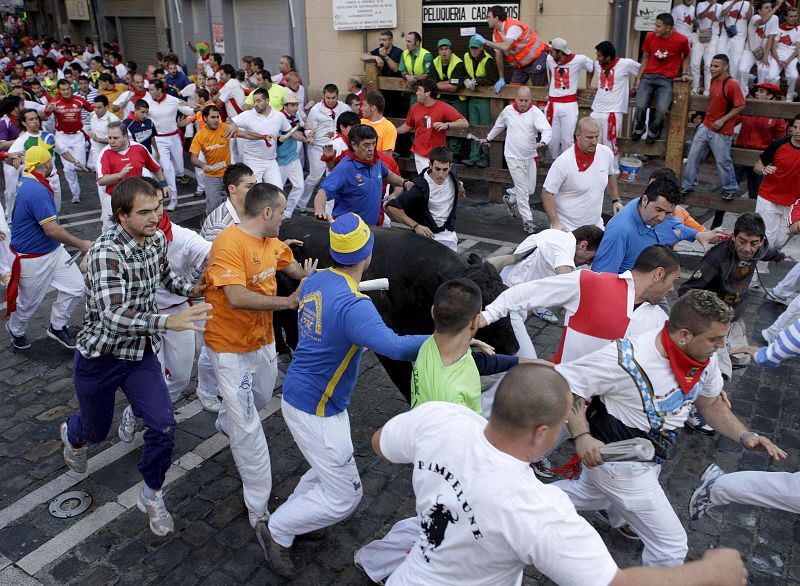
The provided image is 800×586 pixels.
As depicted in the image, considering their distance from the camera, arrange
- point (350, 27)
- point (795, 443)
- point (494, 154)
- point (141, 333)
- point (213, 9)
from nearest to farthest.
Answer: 1. point (141, 333)
2. point (795, 443)
3. point (494, 154)
4. point (350, 27)
5. point (213, 9)

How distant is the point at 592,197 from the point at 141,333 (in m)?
5.33

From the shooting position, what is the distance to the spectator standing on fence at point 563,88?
1141cm

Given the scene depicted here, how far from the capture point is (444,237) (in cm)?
773

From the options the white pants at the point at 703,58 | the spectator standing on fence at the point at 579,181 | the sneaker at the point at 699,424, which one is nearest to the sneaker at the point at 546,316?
the spectator standing on fence at the point at 579,181

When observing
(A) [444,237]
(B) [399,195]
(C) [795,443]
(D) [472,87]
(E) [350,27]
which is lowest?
(C) [795,443]

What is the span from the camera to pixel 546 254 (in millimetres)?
5672

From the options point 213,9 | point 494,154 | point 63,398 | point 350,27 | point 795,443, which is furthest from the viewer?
point 213,9

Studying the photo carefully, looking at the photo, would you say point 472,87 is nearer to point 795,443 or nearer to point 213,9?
point 795,443

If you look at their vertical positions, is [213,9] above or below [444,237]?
above

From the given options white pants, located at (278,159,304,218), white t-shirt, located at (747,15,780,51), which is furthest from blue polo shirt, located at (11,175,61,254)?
white t-shirt, located at (747,15,780,51)

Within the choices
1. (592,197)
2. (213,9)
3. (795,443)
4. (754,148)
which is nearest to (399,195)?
(592,197)

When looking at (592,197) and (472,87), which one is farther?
(472,87)

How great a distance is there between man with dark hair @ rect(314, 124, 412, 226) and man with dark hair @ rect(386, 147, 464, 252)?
279 mm

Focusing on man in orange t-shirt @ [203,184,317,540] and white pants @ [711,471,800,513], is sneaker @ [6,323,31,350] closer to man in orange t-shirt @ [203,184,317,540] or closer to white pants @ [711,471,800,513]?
man in orange t-shirt @ [203,184,317,540]
